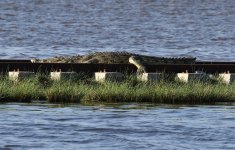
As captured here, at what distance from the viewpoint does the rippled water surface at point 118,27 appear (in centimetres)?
6594

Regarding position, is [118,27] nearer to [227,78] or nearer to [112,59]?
[112,59]

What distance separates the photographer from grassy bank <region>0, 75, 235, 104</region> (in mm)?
31703

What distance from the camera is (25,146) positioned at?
24.7 metres

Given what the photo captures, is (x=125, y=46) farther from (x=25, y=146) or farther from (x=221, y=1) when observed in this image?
(x=221, y=1)

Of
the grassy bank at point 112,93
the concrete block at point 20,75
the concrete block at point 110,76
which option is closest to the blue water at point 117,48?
the grassy bank at point 112,93

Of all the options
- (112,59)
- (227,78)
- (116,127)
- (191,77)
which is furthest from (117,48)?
(116,127)

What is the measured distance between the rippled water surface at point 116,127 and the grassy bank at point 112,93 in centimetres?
56

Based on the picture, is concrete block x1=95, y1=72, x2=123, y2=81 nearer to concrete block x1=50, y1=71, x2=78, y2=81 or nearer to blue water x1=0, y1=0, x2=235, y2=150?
concrete block x1=50, y1=71, x2=78, y2=81

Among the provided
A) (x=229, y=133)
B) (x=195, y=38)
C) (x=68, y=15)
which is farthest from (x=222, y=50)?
(x=68, y=15)

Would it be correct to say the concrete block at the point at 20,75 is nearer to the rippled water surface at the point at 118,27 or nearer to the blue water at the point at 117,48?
the blue water at the point at 117,48

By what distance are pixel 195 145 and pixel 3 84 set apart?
8466 mm

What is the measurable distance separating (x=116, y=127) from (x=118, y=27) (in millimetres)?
66680

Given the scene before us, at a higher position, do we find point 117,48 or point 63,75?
point 63,75

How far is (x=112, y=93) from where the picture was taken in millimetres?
31828
